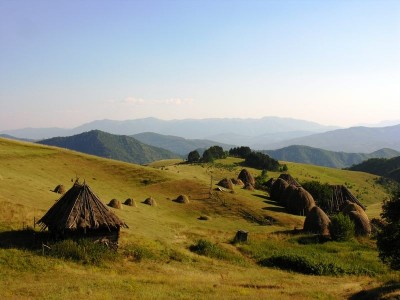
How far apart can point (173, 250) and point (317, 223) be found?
21.6m

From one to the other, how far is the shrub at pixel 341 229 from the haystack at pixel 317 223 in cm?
122

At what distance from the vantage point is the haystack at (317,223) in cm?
4828

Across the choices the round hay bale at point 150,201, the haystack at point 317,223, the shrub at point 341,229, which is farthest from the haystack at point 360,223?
the round hay bale at point 150,201

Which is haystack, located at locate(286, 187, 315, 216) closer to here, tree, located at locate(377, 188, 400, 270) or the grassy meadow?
the grassy meadow

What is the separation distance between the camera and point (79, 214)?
32125mm

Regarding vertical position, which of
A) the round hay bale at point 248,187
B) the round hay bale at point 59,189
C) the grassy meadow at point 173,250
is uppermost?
the round hay bale at point 59,189

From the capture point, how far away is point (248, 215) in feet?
183

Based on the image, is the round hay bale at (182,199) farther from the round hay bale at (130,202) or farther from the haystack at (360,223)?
the haystack at (360,223)

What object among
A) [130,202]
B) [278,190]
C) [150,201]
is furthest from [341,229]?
[130,202]

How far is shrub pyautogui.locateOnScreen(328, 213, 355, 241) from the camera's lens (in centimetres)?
4659

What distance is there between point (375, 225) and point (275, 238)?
726 inches

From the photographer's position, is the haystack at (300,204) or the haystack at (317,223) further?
the haystack at (300,204)

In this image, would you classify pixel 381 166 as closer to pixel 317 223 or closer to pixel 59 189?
pixel 317 223

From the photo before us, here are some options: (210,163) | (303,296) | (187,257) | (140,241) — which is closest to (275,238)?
(187,257)
